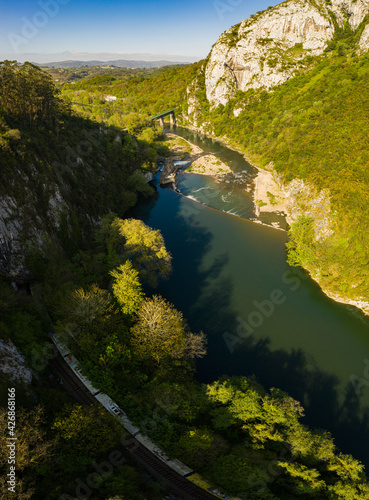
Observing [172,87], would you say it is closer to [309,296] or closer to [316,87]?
[316,87]

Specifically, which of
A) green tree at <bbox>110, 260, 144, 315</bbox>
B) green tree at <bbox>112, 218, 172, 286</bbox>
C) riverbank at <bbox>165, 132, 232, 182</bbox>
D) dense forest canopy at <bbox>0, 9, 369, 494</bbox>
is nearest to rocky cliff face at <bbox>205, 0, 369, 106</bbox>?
riverbank at <bbox>165, 132, 232, 182</bbox>

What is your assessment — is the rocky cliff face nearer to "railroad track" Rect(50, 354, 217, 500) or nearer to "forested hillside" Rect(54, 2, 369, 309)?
"forested hillside" Rect(54, 2, 369, 309)

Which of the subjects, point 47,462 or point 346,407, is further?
point 346,407

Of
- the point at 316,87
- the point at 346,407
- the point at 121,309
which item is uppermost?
the point at 316,87

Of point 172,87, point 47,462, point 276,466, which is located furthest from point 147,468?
point 172,87

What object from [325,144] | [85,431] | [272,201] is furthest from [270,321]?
[325,144]
